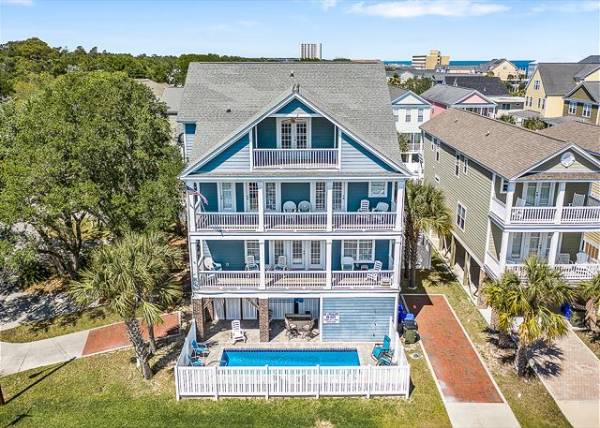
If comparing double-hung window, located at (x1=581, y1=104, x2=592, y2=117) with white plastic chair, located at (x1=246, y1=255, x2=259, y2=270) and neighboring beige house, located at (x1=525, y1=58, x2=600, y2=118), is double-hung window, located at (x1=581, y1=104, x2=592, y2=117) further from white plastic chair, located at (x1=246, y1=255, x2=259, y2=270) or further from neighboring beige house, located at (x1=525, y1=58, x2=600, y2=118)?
white plastic chair, located at (x1=246, y1=255, x2=259, y2=270)

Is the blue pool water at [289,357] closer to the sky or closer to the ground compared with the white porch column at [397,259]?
closer to the ground

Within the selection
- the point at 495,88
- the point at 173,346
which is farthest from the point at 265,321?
the point at 495,88

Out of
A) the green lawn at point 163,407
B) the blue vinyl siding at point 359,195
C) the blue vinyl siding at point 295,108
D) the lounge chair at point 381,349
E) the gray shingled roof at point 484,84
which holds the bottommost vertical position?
the green lawn at point 163,407

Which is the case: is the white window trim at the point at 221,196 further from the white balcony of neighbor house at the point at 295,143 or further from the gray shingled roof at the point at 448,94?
the gray shingled roof at the point at 448,94

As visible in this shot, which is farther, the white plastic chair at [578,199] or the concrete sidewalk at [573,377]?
the white plastic chair at [578,199]

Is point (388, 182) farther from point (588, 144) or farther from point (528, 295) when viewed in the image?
point (588, 144)

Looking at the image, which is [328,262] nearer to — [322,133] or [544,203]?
[322,133]

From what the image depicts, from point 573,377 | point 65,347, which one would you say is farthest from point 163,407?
point 573,377

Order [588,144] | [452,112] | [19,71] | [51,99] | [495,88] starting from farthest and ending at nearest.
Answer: [19,71]
[495,88]
[452,112]
[588,144]
[51,99]

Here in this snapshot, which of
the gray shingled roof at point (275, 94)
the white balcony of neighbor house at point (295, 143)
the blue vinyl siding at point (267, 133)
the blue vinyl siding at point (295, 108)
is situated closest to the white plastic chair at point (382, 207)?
the gray shingled roof at point (275, 94)
